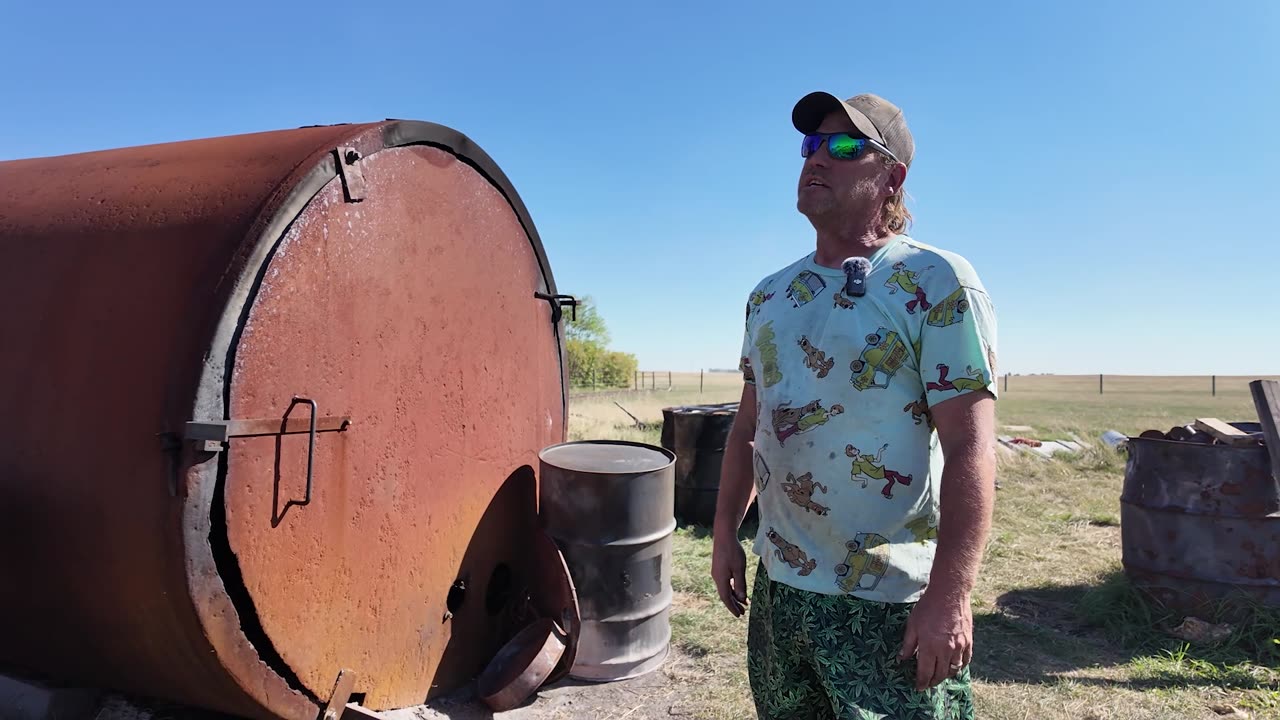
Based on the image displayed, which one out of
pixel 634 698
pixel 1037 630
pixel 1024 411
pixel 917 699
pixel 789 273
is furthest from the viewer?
pixel 1024 411

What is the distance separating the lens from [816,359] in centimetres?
206

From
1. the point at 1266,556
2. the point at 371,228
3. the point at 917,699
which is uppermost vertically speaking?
the point at 371,228

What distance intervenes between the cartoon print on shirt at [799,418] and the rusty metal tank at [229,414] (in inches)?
62.0

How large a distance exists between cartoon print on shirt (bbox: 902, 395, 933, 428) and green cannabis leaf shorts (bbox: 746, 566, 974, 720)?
0.47 m

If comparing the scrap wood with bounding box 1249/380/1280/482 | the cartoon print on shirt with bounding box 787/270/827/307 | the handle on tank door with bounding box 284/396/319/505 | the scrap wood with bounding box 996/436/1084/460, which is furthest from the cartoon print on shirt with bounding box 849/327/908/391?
the scrap wood with bounding box 996/436/1084/460

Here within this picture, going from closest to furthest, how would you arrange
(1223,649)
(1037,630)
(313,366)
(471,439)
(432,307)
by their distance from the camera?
(313,366) → (432,307) → (471,439) → (1223,649) → (1037,630)

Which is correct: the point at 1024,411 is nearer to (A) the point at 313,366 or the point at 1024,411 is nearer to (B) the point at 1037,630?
(B) the point at 1037,630

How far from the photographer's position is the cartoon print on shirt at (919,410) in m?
1.95

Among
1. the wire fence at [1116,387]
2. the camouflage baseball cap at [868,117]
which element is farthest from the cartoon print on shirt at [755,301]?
the wire fence at [1116,387]

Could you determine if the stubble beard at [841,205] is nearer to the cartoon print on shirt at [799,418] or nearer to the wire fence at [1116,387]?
the cartoon print on shirt at [799,418]

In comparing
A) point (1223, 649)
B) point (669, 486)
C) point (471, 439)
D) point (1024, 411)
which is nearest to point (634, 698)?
point (669, 486)

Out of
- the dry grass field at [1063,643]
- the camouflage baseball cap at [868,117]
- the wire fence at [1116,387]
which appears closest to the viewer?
the camouflage baseball cap at [868,117]

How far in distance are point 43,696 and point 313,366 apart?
1.41 metres

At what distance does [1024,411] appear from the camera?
84.3ft
